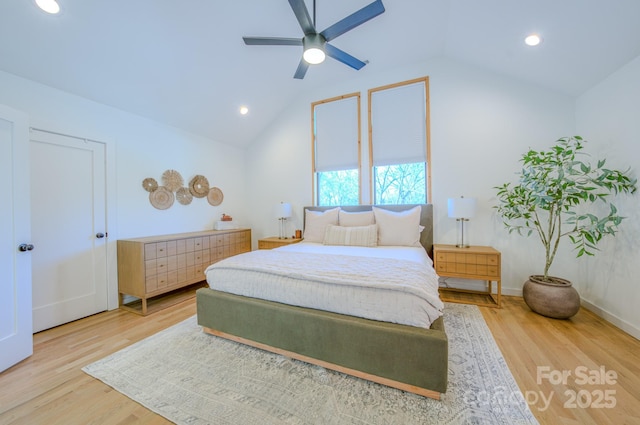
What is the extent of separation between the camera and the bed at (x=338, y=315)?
4.82ft

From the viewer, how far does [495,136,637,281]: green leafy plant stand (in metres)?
2.30

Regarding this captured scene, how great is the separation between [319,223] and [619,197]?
10.9ft

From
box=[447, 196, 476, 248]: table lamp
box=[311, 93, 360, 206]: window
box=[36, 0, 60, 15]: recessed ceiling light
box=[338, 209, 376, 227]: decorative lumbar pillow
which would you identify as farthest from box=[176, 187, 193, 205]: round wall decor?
box=[447, 196, 476, 248]: table lamp

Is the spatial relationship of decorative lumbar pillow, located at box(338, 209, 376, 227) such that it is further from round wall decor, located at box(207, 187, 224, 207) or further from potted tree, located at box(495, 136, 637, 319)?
round wall decor, located at box(207, 187, 224, 207)

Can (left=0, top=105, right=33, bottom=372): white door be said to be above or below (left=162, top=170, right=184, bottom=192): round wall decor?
below

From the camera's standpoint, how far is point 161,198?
353 cm

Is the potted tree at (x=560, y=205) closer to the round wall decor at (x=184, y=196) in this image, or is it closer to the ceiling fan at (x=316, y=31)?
the ceiling fan at (x=316, y=31)

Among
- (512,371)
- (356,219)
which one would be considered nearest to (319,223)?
(356,219)

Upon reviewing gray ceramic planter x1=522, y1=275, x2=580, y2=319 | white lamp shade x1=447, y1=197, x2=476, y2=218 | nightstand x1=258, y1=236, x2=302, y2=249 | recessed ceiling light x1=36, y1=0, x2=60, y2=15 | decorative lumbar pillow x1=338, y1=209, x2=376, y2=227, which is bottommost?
gray ceramic planter x1=522, y1=275, x2=580, y2=319

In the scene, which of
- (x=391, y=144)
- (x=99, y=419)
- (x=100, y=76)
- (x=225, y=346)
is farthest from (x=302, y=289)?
(x=100, y=76)

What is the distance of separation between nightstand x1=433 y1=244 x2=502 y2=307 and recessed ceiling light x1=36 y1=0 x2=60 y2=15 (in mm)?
4467

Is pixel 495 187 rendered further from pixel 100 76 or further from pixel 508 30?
pixel 100 76

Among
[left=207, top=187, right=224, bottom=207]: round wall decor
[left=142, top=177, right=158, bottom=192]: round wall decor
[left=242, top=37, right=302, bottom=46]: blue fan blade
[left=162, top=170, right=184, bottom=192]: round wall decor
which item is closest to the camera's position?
[left=242, top=37, right=302, bottom=46]: blue fan blade

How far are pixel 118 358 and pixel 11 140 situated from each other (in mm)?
1955
